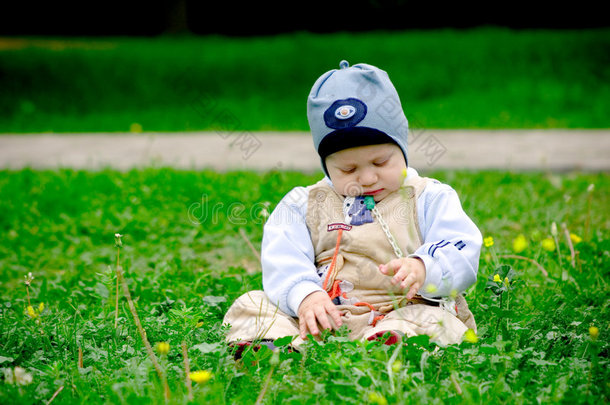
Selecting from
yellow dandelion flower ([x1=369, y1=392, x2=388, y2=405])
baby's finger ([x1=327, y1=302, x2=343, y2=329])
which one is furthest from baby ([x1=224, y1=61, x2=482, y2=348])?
yellow dandelion flower ([x1=369, y1=392, x2=388, y2=405])

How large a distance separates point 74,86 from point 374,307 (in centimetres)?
1132

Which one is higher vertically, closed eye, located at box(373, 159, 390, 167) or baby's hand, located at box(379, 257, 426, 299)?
closed eye, located at box(373, 159, 390, 167)

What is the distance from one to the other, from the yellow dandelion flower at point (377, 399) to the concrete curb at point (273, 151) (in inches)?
153

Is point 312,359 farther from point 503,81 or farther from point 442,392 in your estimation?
point 503,81

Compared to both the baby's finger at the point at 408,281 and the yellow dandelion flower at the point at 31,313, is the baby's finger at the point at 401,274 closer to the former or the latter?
the baby's finger at the point at 408,281

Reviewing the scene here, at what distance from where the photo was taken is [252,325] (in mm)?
2580

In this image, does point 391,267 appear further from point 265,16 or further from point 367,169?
point 265,16

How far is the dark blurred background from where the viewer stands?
18047 millimetres

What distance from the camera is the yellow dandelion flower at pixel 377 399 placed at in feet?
6.06

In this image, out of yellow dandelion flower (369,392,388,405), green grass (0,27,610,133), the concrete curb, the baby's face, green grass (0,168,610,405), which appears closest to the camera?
yellow dandelion flower (369,392,388,405)

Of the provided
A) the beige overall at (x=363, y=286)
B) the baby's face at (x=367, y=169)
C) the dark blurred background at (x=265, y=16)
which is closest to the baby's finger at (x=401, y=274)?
the beige overall at (x=363, y=286)

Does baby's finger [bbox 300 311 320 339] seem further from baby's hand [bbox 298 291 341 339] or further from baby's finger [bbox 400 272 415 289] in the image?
baby's finger [bbox 400 272 415 289]

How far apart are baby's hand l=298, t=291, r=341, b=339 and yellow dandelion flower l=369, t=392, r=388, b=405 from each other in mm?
497

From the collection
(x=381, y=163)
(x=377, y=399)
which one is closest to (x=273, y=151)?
(x=381, y=163)
